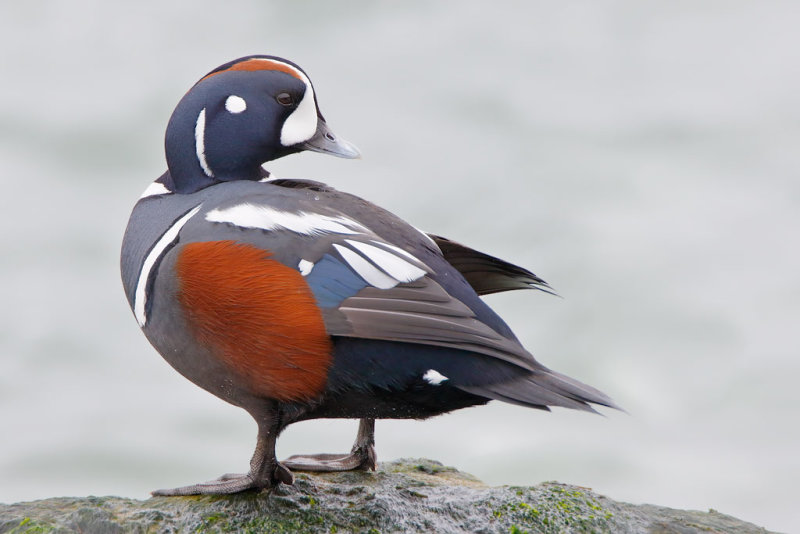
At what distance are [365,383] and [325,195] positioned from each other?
0.87 m

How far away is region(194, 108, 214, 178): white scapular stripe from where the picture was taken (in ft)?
15.0

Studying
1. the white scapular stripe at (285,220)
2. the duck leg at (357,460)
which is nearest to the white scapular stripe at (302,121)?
the white scapular stripe at (285,220)

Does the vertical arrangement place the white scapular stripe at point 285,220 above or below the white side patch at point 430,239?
below

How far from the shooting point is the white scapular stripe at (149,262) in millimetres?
4117

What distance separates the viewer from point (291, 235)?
387 centimetres

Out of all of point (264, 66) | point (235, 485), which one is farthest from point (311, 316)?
point (264, 66)

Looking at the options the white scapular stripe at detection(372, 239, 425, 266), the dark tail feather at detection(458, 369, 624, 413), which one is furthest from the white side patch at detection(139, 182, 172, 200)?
the dark tail feather at detection(458, 369, 624, 413)

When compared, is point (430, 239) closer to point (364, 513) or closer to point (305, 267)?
point (305, 267)

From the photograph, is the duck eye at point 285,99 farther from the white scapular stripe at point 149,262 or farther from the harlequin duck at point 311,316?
the white scapular stripe at point 149,262

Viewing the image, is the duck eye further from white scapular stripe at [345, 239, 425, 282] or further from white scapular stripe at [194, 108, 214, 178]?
white scapular stripe at [345, 239, 425, 282]

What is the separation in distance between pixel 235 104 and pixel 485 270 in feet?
4.39

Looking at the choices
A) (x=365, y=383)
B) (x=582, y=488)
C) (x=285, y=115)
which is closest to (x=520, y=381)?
(x=365, y=383)

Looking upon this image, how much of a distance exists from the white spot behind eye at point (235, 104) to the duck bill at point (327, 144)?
331 mm

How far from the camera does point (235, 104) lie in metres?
4.57
